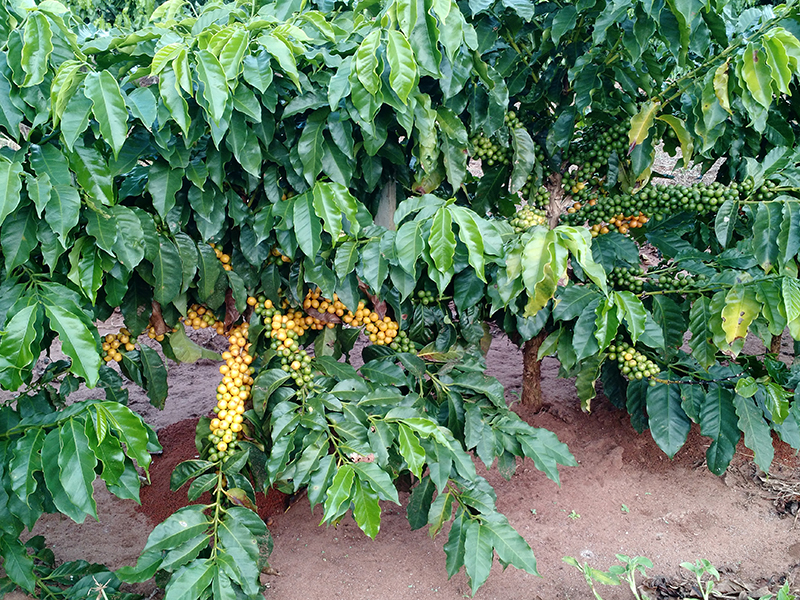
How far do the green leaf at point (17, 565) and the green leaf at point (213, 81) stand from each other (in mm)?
1439

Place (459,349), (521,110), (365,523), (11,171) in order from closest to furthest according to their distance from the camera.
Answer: (11,171) < (365,523) < (459,349) < (521,110)

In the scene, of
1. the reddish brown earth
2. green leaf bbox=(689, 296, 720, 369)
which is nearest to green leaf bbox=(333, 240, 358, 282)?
the reddish brown earth

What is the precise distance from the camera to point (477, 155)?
2395mm

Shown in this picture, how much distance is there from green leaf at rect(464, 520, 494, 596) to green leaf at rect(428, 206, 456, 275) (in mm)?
800

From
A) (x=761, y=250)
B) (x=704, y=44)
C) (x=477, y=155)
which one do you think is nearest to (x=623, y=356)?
(x=761, y=250)

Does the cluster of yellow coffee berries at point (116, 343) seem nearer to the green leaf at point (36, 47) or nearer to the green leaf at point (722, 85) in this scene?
the green leaf at point (36, 47)

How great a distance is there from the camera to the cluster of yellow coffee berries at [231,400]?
201cm

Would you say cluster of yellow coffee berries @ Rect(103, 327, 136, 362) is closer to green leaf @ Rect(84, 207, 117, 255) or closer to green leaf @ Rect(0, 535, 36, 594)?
green leaf @ Rect(84, 207, 117, 255)

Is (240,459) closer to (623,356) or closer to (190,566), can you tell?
(190,566)

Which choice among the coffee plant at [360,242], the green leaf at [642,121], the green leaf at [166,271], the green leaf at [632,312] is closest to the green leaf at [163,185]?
the coffee plant at [360,242]

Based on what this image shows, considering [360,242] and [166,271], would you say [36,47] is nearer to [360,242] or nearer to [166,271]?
[166,271]

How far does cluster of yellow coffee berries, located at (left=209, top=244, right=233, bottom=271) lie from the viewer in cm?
209

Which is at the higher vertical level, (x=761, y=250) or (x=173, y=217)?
(x=173, y=217)

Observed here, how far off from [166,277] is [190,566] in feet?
2.58
